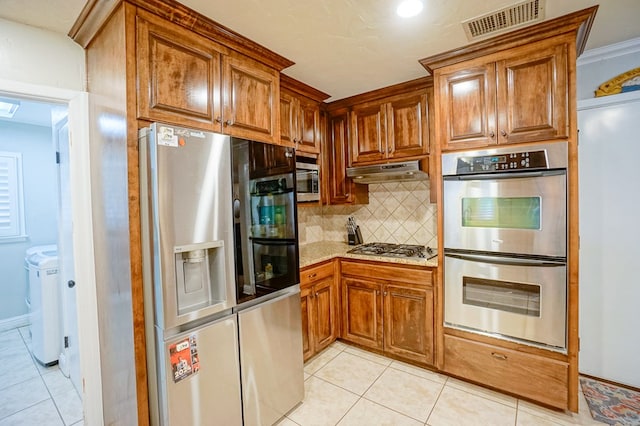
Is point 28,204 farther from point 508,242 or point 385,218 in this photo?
point 508,242

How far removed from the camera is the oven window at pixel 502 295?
2.01m

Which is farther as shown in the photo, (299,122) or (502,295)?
(299,122)

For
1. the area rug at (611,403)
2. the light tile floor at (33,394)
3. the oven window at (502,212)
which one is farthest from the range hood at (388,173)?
the light tile floor at (33,394)

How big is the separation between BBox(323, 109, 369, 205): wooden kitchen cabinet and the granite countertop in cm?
51

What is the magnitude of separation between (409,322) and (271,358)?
1.27 metres

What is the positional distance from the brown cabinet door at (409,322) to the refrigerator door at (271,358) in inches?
36.7

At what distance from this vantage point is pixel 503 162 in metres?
2.05

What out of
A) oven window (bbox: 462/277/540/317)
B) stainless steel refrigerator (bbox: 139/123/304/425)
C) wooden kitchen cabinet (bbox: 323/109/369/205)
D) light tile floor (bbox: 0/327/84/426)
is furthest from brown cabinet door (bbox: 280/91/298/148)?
light tile floor (bbox: 0/327/84/426)

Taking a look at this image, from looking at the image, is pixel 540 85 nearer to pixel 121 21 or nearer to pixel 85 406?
pixel 121 21

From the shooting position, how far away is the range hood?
2.65 metres

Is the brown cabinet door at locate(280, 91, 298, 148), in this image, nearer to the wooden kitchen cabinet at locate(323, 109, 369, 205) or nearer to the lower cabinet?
the wooden kitchen cabinet at locate(323, 109, 369, 205)

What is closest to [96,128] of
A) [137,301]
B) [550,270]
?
[137,301]

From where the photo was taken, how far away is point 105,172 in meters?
1.66

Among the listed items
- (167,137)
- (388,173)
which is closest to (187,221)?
(167,137)
